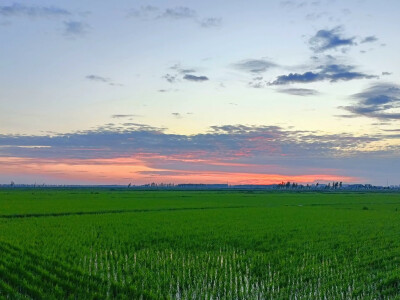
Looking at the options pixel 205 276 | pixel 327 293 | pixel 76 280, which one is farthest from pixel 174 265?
pixel 327 293

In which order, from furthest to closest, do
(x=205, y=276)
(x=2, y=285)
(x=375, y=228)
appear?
1. (x=375, y=228)
2. (x=205, y=276)
3. (x=2, y=285)

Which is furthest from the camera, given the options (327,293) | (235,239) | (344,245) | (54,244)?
(235,239)

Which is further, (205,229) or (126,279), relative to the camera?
(205,229)

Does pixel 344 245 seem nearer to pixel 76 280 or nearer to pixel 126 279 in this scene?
pixel 126 279

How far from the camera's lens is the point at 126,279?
845cm

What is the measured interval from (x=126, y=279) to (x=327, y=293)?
4065 mm

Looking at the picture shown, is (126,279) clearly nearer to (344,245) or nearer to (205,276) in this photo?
(205,276)

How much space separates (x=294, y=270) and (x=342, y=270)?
1166 mm

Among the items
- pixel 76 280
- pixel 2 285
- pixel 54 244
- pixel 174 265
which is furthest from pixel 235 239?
pixel 2 285

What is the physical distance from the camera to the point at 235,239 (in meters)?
14.5

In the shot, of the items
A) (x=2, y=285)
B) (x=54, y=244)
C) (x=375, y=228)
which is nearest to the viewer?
(x=2, y=285)

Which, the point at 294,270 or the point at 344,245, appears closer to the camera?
the point at 294,270

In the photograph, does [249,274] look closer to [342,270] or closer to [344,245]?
[342,270]

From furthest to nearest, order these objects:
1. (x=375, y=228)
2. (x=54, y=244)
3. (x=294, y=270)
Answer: (x=375, y=228) → (x=54, y=244) → (x=294, y=270)
